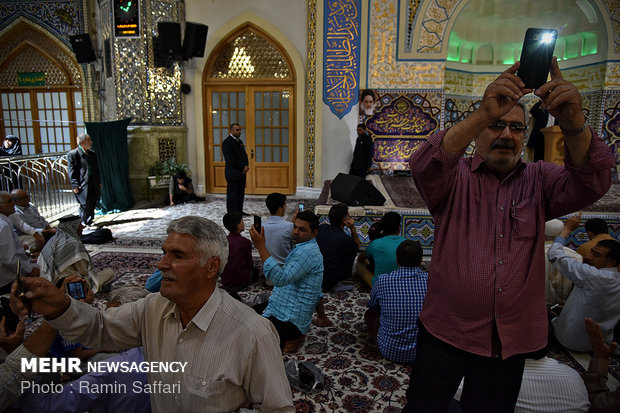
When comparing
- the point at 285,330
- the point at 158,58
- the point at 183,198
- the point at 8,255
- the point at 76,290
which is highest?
the point at 158,58

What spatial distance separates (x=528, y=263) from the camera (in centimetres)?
129

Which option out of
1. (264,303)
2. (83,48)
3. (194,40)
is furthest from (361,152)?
(83,48)

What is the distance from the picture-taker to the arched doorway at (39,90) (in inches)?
352

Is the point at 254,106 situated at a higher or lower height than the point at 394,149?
higher

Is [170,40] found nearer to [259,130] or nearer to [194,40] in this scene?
[194,40]

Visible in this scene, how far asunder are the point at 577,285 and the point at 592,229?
2.43ft

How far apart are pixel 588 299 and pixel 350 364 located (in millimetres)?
1448

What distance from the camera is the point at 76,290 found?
1.98 meters

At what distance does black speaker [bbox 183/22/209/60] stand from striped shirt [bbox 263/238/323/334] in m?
5.88

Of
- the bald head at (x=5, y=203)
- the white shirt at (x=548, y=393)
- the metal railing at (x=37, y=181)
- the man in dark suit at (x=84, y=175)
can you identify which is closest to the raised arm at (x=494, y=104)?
the white shirt at (x=548, y=393)

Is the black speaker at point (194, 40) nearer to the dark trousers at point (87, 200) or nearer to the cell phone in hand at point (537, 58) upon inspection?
the dark trousers at point (87, 200)

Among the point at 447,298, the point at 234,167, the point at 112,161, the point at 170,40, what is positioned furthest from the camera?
the point at 170,40

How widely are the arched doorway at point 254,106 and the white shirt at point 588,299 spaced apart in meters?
6.03

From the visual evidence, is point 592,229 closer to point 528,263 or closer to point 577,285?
point 577,285
